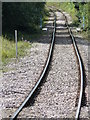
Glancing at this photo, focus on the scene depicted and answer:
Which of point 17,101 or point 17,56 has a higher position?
point 17,101

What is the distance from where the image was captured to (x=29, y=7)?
25.4 meters

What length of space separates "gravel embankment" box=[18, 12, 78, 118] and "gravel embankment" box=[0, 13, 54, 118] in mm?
402

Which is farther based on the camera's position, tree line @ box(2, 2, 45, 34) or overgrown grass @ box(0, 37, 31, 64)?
tree line @ box(2, 2, 45, 34)

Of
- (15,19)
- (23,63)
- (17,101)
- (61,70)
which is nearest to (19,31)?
(15,19)

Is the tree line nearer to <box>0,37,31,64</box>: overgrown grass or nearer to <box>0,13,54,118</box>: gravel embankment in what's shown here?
<box>0,37,31,64</box>: overgrown grass

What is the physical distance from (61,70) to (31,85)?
235cm

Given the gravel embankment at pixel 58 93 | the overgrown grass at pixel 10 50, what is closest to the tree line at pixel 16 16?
the overgrown grass at pixel 10 50

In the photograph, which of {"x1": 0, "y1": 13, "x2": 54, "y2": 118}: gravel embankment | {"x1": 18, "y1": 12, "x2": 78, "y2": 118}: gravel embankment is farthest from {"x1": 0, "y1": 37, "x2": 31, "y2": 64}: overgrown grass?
{"x1": 18, "y1": 12, "x2": 78, "y2": 118}: gravel embankment

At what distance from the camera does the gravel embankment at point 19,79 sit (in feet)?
27.0

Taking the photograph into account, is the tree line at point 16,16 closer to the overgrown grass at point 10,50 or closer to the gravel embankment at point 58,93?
the overgrown grass at point 10,50

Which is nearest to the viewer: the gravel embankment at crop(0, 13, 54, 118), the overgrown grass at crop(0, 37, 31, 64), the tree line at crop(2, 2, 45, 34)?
the gravel embankment at crop(0, 13, 54, 118)

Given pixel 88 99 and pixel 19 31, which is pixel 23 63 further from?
pixel 19 31

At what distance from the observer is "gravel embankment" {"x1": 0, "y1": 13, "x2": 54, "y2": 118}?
8.23 m

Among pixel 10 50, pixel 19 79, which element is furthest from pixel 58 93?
pixel 10 50
